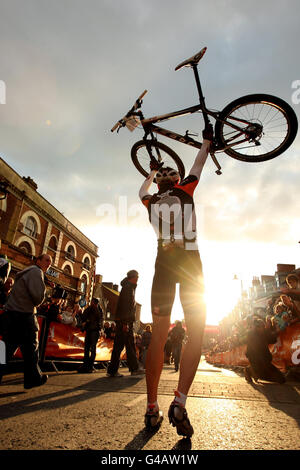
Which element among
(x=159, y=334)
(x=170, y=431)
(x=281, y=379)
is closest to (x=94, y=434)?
(x=170, y=431)

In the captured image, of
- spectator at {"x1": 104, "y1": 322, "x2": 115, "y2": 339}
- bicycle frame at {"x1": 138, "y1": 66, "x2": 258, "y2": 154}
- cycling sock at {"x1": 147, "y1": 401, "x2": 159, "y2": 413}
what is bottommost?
cycling sock at {"x1": 147, "y1": 401, "x2": 159, "y2": 413}

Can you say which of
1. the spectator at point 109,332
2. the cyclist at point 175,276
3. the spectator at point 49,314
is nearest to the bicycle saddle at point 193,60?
the cyclist at point 175,276

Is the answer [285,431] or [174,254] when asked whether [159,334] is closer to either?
[174,254]

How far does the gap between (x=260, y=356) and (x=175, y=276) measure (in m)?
4.63

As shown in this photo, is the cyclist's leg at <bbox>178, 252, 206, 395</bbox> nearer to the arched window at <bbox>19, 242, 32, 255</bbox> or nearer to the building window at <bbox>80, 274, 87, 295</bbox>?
the arched window at <bbox>19, 242, 32, 255</bbox>

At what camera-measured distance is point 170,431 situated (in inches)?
72.2

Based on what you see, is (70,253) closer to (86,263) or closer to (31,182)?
(86,263)

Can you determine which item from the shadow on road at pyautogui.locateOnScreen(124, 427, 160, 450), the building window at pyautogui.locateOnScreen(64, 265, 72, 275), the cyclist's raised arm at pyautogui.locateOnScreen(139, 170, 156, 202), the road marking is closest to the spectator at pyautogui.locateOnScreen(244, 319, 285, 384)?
the road marking

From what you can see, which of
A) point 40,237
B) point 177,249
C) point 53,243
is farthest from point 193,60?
point 53,243

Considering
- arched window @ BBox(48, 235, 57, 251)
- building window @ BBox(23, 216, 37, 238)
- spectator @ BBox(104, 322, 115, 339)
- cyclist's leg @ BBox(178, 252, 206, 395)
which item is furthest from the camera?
arched window @ BBox(48, 235, 57, 251)

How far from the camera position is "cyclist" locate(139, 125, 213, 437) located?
202cm

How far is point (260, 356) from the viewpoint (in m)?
5.81

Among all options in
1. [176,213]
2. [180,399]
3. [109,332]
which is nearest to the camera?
[180,399]
